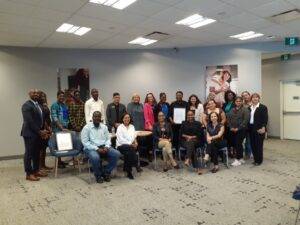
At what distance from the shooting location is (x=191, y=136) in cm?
611

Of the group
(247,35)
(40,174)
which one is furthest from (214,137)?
(40,174)

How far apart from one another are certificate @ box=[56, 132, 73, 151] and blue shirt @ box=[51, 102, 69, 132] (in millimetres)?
484

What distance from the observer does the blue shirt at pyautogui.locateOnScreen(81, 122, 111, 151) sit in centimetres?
536

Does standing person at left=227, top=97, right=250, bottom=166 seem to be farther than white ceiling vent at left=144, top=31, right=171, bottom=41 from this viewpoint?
No

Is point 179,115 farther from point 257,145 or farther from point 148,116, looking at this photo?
point 257,145

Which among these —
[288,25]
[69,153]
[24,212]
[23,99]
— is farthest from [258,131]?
[23,99]

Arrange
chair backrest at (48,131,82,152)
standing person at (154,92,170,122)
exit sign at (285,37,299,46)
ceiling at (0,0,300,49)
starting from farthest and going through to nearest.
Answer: exit sign at (285,37,299,46) → standing person at (154,92,170,122) → chair backrest at (48,131,82,152) → ceiling at (0,0,300,49)

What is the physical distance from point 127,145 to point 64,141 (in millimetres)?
1218

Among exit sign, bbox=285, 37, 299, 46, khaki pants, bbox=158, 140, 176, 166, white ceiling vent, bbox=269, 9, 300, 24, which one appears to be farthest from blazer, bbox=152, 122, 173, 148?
exit sign, bbox=285, 37, 299, 46

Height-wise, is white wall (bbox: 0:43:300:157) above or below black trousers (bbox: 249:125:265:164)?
above

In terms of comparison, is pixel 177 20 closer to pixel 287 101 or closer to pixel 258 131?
pixel 258 131

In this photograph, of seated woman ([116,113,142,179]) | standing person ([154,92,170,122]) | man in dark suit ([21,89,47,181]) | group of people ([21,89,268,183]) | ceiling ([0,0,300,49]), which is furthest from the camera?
standing person ([154,92,170,122])

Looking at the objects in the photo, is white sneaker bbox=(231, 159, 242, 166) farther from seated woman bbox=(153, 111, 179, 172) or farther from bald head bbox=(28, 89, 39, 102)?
bald head bbox=(28, 89, 39, 102)

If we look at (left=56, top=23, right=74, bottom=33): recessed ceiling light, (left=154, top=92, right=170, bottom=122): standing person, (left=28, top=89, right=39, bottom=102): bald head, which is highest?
(left=56, top=23, right=74, bottom=33): recessed ceiling light
